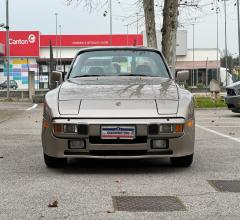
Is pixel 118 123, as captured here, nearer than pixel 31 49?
Yes

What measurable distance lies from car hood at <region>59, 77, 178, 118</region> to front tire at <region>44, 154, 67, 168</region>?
709 millimetres

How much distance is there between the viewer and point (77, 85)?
293 inches

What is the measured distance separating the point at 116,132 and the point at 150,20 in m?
18.4

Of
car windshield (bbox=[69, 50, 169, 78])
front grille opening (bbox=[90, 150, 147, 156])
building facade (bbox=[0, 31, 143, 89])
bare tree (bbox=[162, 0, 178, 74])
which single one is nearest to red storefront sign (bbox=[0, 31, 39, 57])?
building facade (bbox=[0, 31, 143, 89])

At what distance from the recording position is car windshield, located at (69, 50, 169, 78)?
823cm

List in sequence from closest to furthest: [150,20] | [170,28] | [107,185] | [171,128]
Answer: [107,185]
[171,128]
[170,28]
[150,20]

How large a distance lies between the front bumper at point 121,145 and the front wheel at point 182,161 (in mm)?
306

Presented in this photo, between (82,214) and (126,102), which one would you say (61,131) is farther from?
(82,214)

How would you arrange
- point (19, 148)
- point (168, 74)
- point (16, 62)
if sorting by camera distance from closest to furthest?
point (168, 74), point (19, 148), point (16, 62)

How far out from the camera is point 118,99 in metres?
6.83

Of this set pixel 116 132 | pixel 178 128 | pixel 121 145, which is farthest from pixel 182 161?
pixel 116 132

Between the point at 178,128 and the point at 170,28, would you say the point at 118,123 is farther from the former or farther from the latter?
the point at 170,28

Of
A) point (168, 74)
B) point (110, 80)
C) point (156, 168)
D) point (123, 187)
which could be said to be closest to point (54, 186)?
point (123, 187)

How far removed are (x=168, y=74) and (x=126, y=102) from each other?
172 cm
